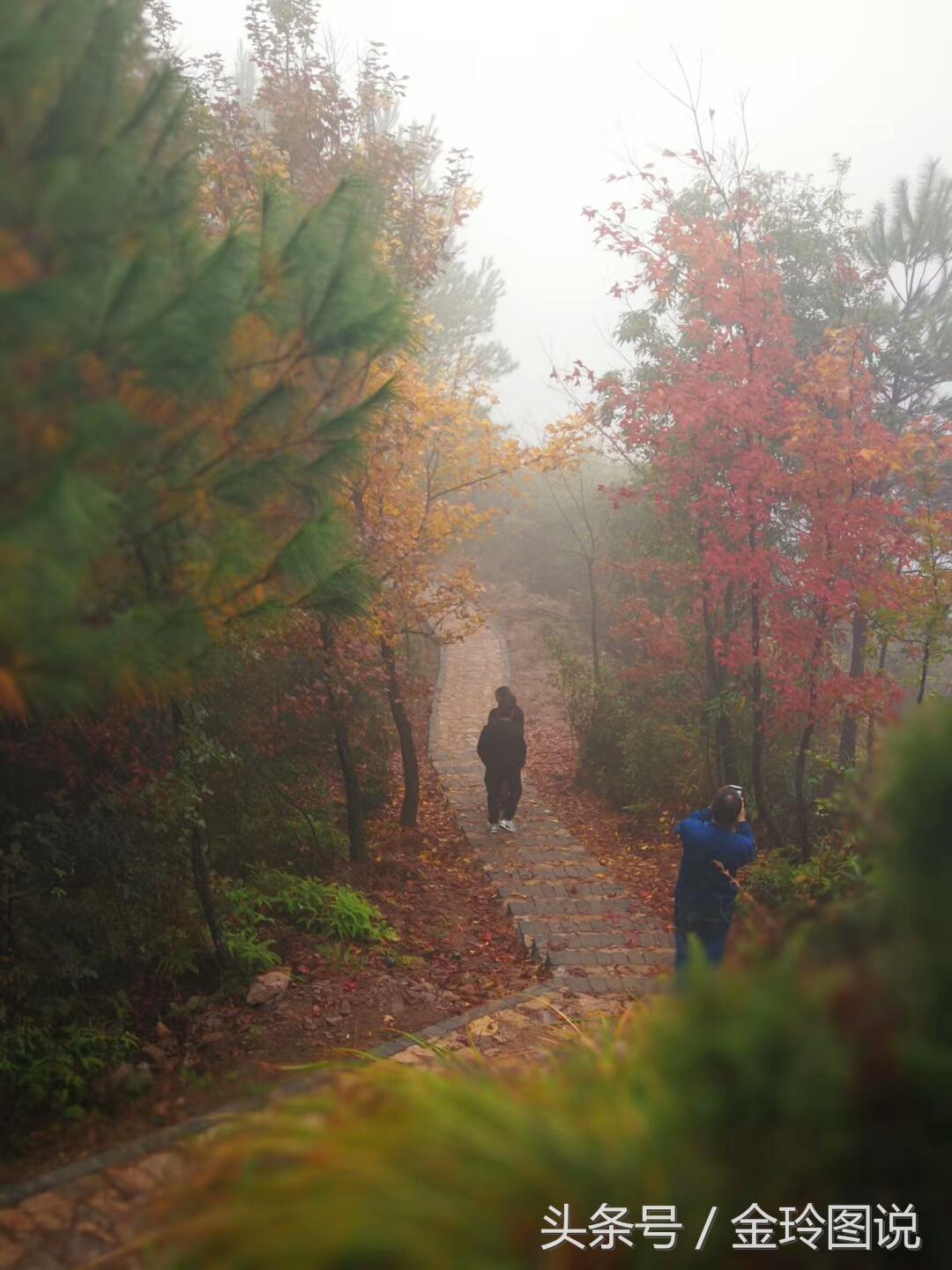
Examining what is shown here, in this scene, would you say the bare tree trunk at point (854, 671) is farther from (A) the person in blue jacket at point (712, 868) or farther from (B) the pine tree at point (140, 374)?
(B) the pine tree at point (140, 374)

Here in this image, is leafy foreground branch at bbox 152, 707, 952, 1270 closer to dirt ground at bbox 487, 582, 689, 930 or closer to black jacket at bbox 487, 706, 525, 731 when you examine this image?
dirt ground at bbox 487, 582, 689, 930

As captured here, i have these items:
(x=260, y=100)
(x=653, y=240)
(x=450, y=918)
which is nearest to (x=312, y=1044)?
(x=450, y=918)

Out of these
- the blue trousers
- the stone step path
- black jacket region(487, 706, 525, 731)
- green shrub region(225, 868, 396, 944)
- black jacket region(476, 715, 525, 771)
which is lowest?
the stone step path

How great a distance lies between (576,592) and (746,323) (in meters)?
16.1

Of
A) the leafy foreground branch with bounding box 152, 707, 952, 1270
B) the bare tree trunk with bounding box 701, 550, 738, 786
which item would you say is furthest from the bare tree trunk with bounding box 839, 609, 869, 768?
the leafy foreground branch with bounding box 152, 707, 952, 1270

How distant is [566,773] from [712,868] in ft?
27.1

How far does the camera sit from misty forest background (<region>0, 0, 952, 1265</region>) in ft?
7.27

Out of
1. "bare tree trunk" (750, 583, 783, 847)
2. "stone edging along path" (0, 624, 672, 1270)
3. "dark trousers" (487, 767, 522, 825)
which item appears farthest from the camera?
"dark trousers" (487, 767, 522, 825)

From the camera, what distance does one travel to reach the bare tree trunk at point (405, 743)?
378 inches

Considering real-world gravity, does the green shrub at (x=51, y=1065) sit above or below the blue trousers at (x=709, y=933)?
below

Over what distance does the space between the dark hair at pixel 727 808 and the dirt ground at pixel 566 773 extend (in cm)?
278

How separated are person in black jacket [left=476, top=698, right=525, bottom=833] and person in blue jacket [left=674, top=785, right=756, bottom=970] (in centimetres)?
445

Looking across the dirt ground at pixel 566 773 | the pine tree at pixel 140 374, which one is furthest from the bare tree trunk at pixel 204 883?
the dirt ground at pixel 566 773

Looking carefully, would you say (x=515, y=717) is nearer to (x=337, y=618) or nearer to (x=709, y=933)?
(x=337, y=618)
